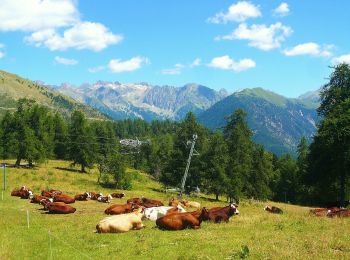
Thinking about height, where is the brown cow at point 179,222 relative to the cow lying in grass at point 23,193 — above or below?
above

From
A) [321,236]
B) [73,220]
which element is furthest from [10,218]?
[321,236]

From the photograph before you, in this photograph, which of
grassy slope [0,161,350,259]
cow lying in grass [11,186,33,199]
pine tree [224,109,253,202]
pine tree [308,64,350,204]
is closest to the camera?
grassy slope [0,161,350,259]

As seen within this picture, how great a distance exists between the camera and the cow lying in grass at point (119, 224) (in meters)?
20.3

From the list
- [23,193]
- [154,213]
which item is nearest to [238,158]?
[23,193]

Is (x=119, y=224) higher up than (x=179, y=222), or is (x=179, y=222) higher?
(x=179, y=222)

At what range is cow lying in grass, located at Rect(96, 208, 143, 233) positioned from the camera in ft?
66.7

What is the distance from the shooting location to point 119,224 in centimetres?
2056

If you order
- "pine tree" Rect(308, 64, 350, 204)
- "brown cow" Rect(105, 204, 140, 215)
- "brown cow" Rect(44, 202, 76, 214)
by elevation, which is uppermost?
"pine tree" Rect(308, 64, 350, 204)

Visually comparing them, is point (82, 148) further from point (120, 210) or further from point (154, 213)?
point (154, 213)

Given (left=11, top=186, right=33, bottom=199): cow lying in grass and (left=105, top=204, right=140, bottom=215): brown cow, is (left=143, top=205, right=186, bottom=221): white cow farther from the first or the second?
(left=11, top=186, right=33, bottom=199): cow lying in grass

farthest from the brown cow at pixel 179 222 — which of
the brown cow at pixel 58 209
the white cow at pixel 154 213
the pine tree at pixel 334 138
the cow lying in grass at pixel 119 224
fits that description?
the pine tree at pixel 334 138

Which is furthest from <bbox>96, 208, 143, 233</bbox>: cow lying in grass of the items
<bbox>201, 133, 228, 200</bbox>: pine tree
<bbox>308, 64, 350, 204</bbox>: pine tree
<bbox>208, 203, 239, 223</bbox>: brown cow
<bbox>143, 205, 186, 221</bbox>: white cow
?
<bbox>201, 133, 228, 200</bbox>: pine tree

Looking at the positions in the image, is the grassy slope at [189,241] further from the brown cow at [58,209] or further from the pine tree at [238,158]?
the pine tree at [238,158]

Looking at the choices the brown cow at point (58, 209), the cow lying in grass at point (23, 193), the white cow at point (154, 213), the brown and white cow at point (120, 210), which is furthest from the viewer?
the cow lying in grass at point (23, 193)
